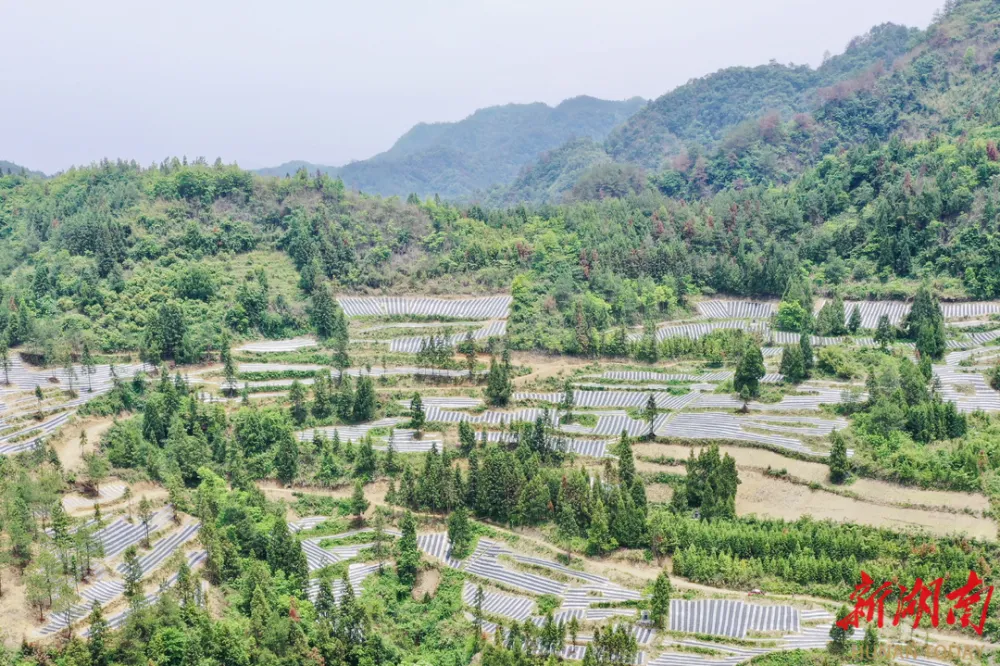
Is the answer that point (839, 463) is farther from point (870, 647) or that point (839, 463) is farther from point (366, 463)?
point (366, 463)

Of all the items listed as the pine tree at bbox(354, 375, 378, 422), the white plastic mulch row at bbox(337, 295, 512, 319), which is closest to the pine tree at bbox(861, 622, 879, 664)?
the pine tree at bbox(354, 375, 378, 422)

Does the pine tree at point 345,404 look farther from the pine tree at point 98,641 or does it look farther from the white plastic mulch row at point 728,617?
the white plastic mulch row at point 728,617

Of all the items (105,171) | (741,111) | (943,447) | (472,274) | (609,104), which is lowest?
(943,447)

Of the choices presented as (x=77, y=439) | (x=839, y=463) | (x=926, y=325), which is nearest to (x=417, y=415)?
(x=77, y=439)

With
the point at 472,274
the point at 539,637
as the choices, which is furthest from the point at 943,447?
the point at 472,274

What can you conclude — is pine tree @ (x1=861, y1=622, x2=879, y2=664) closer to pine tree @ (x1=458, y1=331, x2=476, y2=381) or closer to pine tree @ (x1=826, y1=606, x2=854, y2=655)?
pine tree @ (x1=826, y1=606, x2=854, y2=655)

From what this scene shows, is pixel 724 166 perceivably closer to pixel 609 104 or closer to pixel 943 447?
pixel 943 447
